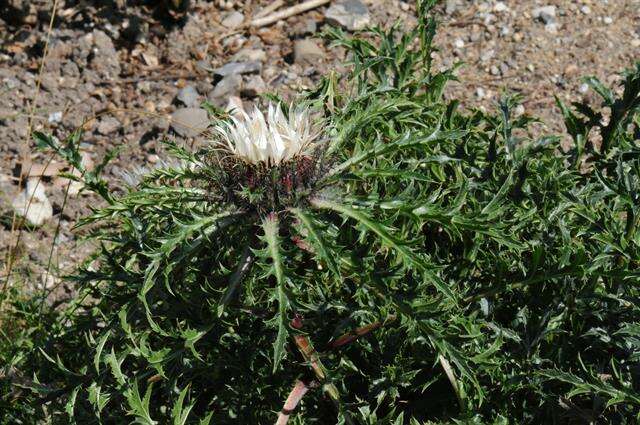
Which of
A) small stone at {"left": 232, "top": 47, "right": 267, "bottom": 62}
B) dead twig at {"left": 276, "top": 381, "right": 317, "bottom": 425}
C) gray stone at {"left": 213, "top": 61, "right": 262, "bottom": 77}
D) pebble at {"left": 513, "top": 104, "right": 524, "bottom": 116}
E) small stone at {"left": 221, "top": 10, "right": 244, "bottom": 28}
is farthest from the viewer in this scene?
small stone at {"left": 221, "top": 10, "right": 244, "bottom": 28}

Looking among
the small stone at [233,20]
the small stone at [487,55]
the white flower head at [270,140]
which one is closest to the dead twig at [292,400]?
the white flower head at [270,140]

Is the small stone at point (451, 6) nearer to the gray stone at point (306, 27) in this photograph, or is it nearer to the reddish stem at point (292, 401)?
the gray stone at point (306, 27)

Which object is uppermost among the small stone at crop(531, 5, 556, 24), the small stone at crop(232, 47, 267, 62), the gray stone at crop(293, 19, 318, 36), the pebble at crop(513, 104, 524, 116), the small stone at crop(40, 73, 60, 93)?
the small stone at crop(40, 73, 60, 93)

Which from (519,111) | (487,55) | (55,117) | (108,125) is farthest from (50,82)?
(519,111)

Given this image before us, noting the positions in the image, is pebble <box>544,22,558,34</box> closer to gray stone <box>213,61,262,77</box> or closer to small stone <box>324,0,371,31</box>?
small stone <box>324,0,371,31</box>

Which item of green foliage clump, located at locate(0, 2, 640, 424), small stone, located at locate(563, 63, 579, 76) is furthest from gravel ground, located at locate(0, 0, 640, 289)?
green foliage clump, located at locate(0, 2, 640, 424)

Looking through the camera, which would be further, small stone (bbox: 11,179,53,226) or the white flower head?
small stone (bbox: 11,179,53,226)
